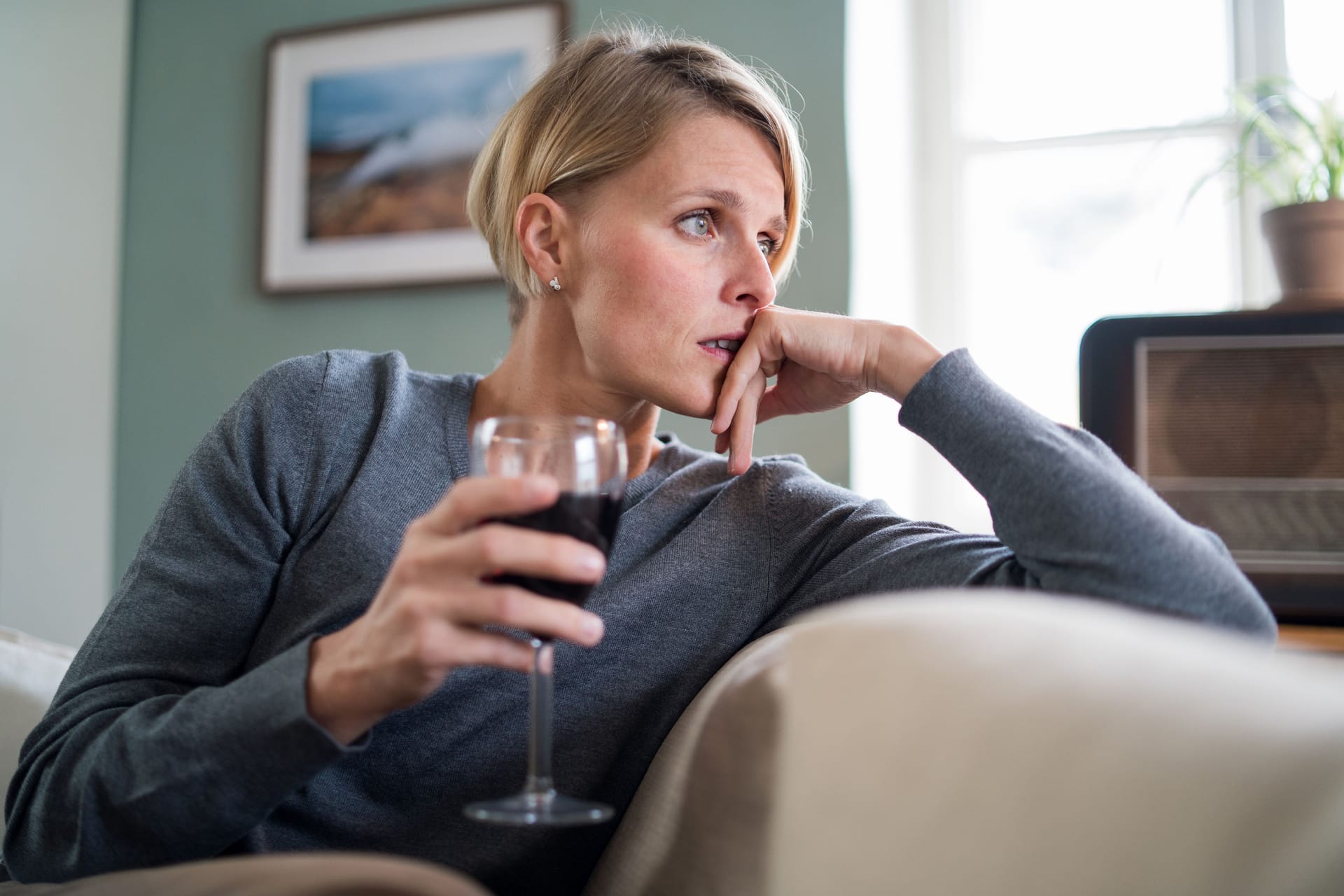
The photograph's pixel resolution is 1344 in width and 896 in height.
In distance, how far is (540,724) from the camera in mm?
660

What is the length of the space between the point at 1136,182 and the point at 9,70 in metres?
2.59

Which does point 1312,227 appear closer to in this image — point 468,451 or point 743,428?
point 743,428

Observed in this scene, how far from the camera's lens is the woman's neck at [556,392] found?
128cm

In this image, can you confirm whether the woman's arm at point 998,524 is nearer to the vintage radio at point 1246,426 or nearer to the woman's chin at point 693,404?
the woman's chin at point 693,404

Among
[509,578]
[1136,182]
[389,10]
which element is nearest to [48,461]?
[389,10]

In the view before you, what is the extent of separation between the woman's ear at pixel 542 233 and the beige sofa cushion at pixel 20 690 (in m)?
0.75

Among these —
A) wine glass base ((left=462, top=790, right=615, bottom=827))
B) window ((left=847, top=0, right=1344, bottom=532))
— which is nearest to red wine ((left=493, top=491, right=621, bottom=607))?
wine glass base ((left=462, top=790, right=615, bottom=827))

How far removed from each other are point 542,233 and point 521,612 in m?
0.76

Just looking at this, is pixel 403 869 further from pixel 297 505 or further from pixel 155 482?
pixel 155 482

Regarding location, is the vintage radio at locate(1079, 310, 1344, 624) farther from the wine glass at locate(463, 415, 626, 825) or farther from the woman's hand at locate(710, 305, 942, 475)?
the wine glass at locate(463, 415, 626, 825)

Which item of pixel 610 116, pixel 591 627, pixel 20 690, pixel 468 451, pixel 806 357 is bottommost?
pixel 20 690

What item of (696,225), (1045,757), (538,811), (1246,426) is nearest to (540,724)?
(538,811)

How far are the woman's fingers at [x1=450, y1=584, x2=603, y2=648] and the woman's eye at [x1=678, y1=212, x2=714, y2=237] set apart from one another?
25.5 inches

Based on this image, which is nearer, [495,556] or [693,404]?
[495,556]
